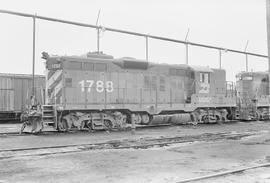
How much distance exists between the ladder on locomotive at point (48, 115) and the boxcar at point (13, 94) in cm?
791

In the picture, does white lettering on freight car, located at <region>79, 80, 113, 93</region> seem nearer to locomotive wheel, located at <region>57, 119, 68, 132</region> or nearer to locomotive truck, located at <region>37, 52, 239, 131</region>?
locomotive truck, located at <region>37, 52, 239, 131</region>

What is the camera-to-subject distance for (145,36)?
25.1m

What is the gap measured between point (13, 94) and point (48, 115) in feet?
30.3

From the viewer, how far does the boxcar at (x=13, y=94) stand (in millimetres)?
22438

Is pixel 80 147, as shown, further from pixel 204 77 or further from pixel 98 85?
pixel 204 77

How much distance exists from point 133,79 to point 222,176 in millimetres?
11595

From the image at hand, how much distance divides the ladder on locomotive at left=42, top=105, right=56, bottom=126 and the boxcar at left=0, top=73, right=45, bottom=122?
7.91 meters

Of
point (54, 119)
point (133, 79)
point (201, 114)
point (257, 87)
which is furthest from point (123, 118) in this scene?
point (257, 87)

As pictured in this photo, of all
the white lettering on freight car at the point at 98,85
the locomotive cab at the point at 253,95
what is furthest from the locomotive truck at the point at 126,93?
the locomotive cab at the point at 253,95

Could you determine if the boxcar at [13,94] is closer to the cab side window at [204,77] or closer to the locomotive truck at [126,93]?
the locomotive truck at [126,93]

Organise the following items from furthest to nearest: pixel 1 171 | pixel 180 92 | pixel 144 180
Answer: pixel 180 92 → pixel 1 171 → pixel 144 180

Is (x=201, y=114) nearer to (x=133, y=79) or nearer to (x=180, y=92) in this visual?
(x=180, y=92)

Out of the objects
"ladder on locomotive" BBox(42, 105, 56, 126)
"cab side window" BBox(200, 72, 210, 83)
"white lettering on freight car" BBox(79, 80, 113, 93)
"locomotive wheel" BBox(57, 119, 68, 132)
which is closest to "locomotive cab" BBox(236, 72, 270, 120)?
"cab side window" BBox(200, 72, 210, 83)

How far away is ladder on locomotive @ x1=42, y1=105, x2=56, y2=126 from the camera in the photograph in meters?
14.6
